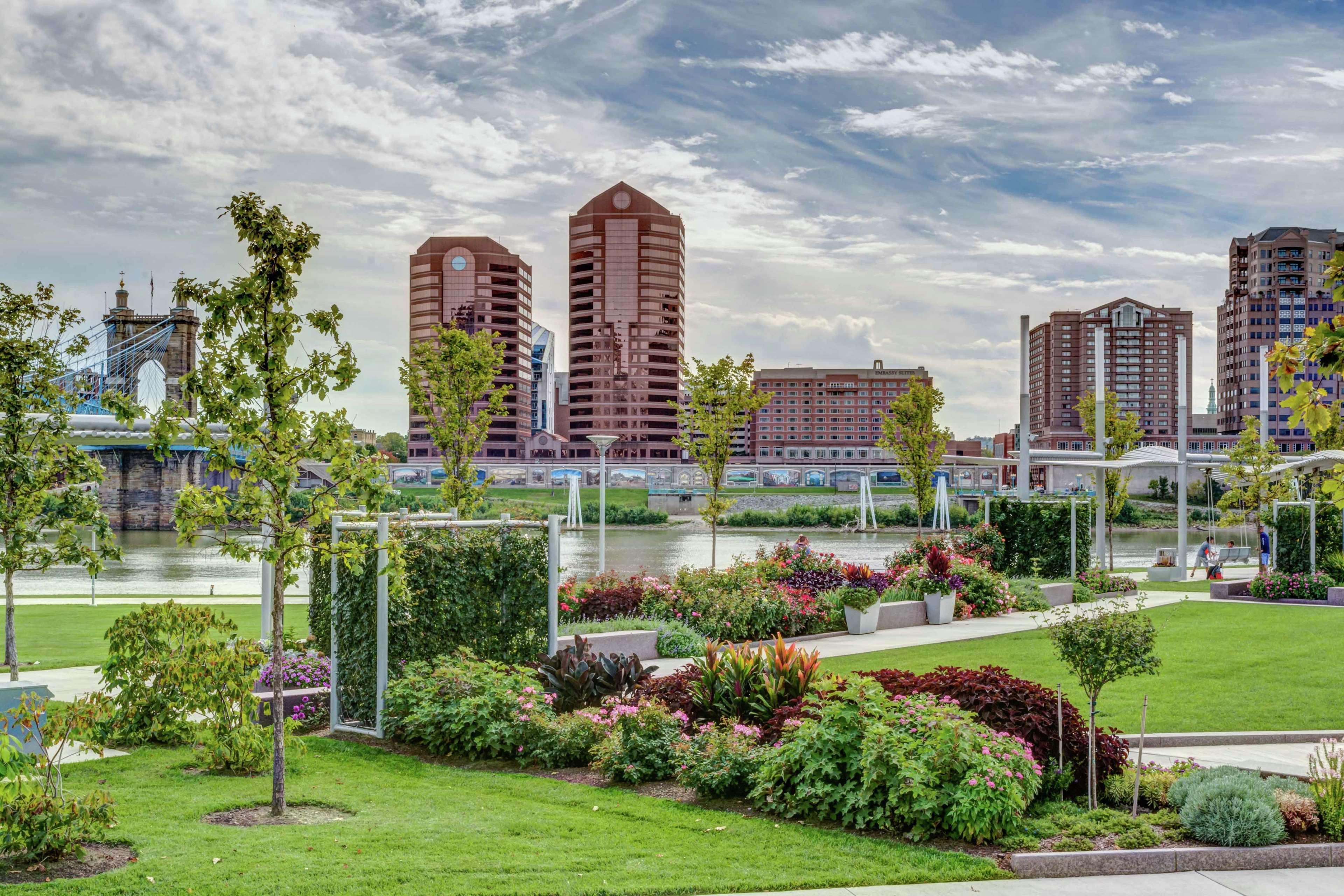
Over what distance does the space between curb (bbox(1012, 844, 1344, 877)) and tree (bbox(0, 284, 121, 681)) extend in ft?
31.8

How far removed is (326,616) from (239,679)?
2158mm

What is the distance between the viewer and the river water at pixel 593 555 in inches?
1446

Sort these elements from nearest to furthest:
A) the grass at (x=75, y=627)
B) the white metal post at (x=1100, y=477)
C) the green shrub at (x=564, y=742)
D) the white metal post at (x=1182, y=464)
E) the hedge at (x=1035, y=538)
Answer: the green shrub at (x=564, y=742)
the grass at (x=75, y=627)
the hedge at (x=1035, y=538)
the white metal post at (x=1100, y=477)
the white metal post at (x=1182, y=464)

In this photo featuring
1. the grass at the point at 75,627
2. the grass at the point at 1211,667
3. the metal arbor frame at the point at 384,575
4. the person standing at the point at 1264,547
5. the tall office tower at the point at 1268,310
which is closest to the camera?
the metal arbor frame at the point at 384,575

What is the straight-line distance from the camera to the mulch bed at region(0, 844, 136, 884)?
19.4ft

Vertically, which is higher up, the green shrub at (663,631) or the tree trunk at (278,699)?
the tree trunk at (278,699)

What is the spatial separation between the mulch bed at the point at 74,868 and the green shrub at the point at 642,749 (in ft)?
11.4

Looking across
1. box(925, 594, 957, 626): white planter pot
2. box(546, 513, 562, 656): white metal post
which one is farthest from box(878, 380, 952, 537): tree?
box(546, 513, 562, 656): white metal post

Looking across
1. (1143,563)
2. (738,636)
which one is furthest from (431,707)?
(1143,563)

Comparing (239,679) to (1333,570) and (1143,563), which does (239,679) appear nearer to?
(1333,570)

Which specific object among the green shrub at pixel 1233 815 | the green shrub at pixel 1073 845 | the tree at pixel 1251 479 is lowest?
the green shrub at pixel 1073 845

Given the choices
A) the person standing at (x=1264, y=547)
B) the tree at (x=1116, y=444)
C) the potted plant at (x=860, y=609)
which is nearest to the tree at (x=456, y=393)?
the potted plant at (x=860, y=609)

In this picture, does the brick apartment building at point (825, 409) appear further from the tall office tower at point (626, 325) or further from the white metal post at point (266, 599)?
the white metal post at point (266, 599)

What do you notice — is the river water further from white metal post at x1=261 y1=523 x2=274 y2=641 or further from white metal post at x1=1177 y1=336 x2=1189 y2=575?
white metal post at x1=261 y1=523 x2=274 y2=641
